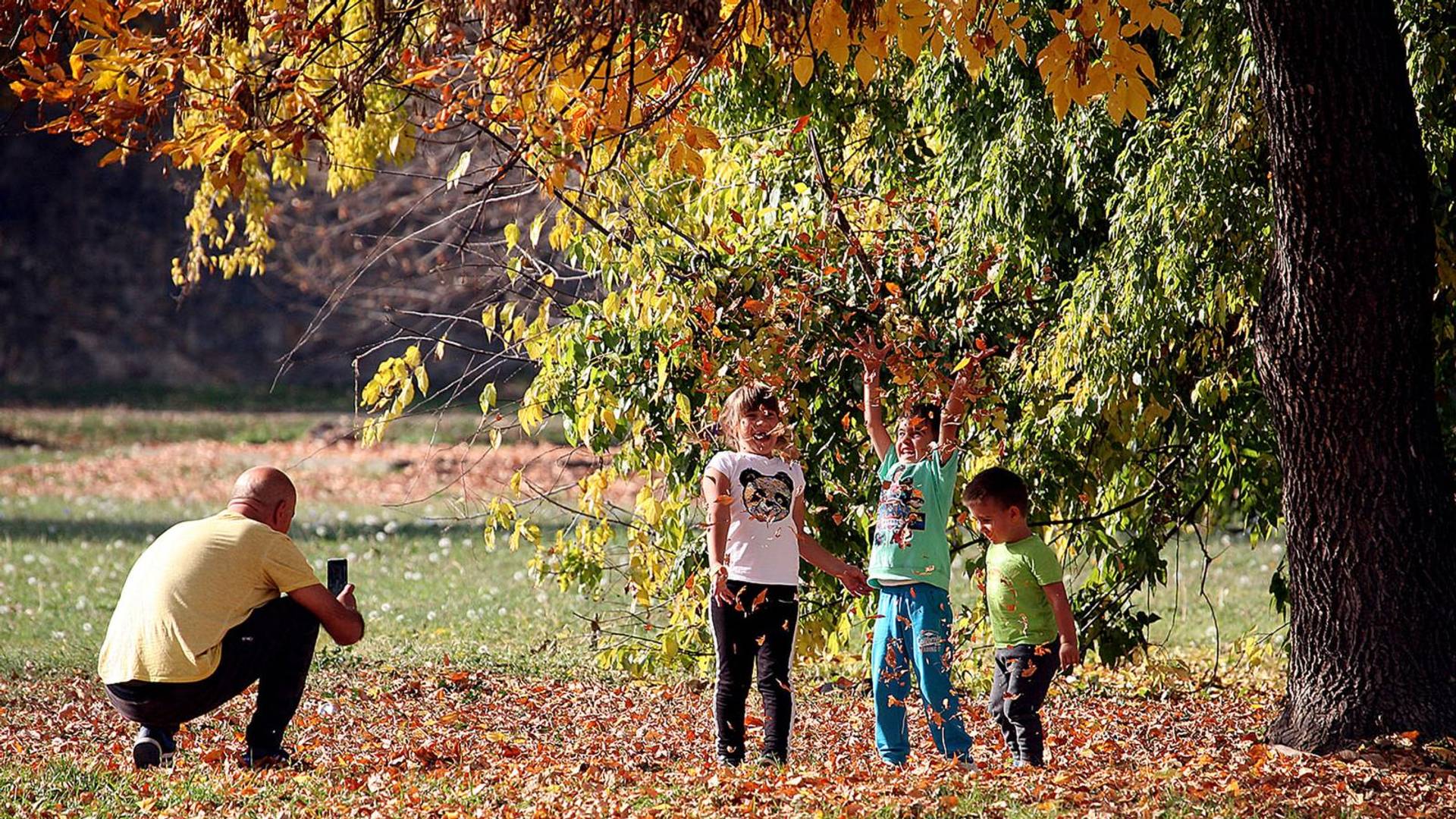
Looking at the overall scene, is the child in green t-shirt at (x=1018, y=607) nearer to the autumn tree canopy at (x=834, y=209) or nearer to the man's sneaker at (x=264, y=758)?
the autumn tree canopy at (x=834, y=209)

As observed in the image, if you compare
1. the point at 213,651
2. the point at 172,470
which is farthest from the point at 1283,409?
the point at 172,470

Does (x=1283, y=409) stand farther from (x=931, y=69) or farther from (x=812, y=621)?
(x=812, y=621)

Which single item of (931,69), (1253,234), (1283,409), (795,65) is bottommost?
(1283,409)

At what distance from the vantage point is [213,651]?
16.1ft

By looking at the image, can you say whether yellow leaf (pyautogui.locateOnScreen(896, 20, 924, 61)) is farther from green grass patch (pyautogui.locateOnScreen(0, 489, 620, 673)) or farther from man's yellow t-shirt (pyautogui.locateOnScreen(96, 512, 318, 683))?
green grass patch (pyautogui.locateOnScreen(0, 489, 620, 673))

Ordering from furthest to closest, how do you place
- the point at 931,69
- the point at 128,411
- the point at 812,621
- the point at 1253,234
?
1. the point at 128,411
2. the point at 812,621
3. the point at 931,69
4. the point at 1253,234

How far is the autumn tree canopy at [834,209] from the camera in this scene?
493cm

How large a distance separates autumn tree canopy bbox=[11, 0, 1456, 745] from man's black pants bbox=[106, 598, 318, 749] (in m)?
1.42

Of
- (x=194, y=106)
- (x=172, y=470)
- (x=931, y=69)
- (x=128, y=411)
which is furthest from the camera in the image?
(x=128, y=411)

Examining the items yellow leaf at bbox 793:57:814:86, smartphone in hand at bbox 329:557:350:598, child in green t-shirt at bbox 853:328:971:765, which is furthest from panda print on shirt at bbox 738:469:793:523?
smartphone in hand at bbox 329:557:350:598

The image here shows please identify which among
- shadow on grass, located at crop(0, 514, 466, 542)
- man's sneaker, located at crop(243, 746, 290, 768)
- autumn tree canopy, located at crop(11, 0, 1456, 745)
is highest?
autumn tree canopy, located at crop(11, 0, 1456, 745)

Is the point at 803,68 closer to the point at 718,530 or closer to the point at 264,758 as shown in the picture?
the point at 718,530

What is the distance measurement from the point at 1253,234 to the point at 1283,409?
73 cm

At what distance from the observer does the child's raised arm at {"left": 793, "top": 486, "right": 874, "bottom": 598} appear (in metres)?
5.16
